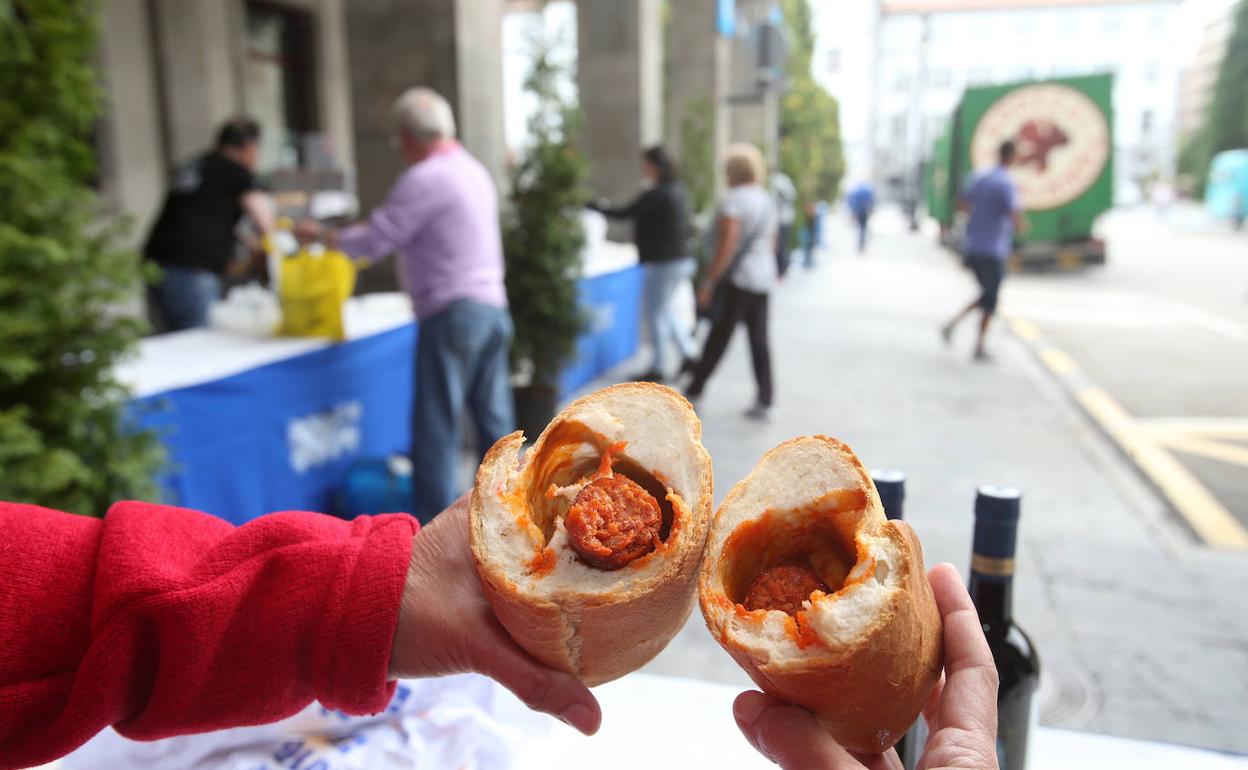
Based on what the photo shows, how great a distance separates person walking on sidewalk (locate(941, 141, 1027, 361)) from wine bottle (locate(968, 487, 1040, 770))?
863cm

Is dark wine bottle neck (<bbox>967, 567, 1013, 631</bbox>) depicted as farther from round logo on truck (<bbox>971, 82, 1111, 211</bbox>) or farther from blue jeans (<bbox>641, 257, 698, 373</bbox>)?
round logo on truck (<bbox>971, 82, 1111, 211</bbox>)

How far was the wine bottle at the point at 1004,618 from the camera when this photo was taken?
53.5 inches

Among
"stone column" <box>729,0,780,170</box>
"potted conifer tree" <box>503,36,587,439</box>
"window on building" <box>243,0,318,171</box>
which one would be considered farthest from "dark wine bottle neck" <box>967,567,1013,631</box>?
"stone column" <box>729,0,780,170</box>

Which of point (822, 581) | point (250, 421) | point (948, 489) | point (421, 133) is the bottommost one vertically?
point (948, 489)

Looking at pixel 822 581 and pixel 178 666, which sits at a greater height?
pixel 822 581

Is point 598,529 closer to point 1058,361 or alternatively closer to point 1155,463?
point 1155,463

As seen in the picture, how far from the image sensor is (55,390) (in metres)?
2.89

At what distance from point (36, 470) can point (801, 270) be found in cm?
1972

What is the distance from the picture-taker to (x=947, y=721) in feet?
3.54

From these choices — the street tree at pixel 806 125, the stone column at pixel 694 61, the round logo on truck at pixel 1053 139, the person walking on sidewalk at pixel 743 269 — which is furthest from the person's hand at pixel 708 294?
the street tree at pixel 806 125

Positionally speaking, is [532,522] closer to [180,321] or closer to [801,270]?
[180,321]

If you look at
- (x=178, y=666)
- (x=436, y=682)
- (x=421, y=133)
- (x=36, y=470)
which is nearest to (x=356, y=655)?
(x=178, y=666)

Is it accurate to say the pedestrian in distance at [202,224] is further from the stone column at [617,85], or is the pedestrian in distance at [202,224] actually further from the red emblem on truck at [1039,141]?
the red emblem on truck at [1039,141]

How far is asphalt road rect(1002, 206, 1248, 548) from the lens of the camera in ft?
19.8
